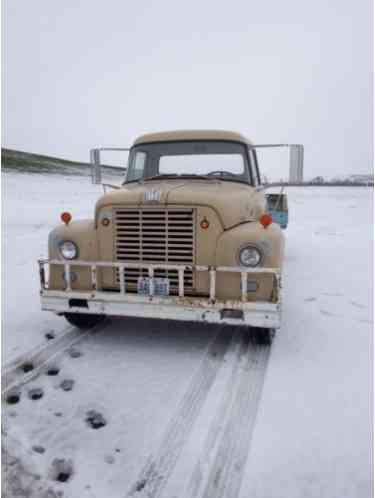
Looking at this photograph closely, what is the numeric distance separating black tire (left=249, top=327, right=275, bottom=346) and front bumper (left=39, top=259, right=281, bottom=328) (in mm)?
463

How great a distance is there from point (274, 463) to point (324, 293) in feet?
14.2

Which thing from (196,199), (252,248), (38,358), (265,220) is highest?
(196,199)

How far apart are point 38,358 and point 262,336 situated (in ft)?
7.94

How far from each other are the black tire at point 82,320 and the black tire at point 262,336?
6.76ft

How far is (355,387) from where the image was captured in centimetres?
373

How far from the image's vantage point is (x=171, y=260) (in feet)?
14.3

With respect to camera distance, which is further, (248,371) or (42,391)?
(248,371)

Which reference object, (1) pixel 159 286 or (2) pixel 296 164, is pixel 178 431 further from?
(2) pixel 296 164

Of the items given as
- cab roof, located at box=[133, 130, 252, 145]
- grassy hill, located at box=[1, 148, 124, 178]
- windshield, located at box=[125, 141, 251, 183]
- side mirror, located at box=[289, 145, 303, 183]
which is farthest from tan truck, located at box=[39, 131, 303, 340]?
grassy hill, located at box=[1, 148, 124, 178]

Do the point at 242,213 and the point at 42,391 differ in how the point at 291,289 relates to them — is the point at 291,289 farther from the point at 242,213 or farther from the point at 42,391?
the point at 42,391

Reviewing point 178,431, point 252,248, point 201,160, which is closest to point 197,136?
point 201,160

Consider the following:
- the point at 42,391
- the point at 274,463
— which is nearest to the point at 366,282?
the point at 274,463

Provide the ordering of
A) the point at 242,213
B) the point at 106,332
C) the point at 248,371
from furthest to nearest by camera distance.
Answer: the point at 106,332
the point at 242,213
the point at 248,371

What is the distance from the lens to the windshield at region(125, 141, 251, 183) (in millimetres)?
5629
